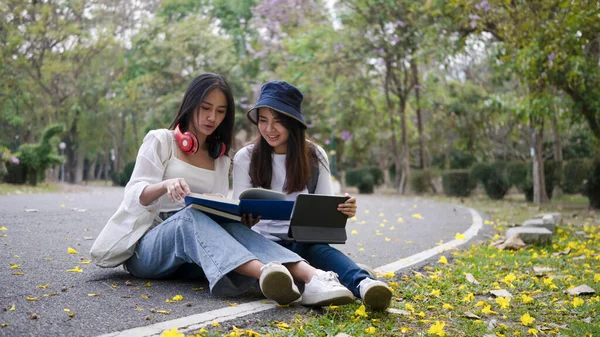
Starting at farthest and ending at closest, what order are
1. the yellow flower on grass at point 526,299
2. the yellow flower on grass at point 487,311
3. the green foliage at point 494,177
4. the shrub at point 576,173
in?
the green foliage at point 494,177 < the shrub at point 576,173 < the yellow flower on grass at point 526,299 < the yellow flower on grass at point 487,311

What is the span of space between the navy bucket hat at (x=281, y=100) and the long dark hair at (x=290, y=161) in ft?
0.28

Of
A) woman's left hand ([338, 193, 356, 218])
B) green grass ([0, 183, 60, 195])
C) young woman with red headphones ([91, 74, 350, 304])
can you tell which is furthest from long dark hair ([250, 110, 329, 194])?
green grass ([0, 183, 60, 195])

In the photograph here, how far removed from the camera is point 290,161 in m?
4.19

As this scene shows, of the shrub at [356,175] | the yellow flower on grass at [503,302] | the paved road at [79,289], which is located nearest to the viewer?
the paved road at [79,289]

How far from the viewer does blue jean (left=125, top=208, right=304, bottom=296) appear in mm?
3412

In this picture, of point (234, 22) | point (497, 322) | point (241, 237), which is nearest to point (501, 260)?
point (497, 322)

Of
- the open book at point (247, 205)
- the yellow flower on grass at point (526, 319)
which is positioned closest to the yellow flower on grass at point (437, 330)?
the yellow flower on grass at point (526, 319)

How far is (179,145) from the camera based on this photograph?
13.1 ft

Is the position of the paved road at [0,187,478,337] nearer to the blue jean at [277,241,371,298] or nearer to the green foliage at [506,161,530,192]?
the blue jean at [277,241,371,298]

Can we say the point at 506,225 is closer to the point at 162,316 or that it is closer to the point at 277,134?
the point at 277,134

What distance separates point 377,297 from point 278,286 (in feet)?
1.76

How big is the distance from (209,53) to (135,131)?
14.4m

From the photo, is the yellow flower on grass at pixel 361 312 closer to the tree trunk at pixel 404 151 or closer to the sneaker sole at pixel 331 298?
the sneaker sole at pixel 331 298

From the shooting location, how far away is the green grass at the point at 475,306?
3078mm
